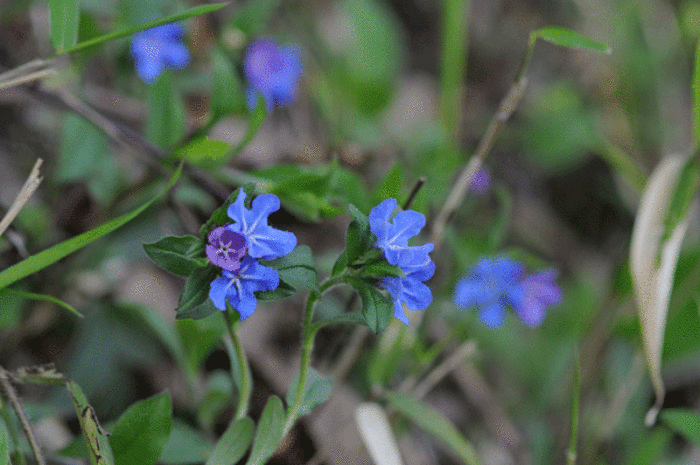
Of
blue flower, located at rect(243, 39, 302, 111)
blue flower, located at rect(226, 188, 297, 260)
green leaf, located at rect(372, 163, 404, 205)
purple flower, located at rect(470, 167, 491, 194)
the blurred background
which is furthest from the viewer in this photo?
purple flower, located at rect(470, 167, 491, 194)

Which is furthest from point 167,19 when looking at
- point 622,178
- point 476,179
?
point 622,178

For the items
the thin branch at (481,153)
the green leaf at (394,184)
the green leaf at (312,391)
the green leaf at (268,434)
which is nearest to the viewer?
the green leaf at (268,434)

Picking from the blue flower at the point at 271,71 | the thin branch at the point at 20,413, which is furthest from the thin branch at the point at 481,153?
the thin branch at the point at 20,413

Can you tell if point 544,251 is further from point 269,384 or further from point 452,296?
point 269,384

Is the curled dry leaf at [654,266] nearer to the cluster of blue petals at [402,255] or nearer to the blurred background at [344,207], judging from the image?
the blurred background at [344,207]

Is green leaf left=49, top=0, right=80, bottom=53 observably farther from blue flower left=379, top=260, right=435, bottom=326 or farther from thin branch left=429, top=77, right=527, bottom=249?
thin branch left=429, top=77, right=527, bottom=249

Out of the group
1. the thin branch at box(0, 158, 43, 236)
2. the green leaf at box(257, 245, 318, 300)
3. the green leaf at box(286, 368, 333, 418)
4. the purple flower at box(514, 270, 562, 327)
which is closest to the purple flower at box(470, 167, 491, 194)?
the purple flower at box(514, 270, 562, 327)
